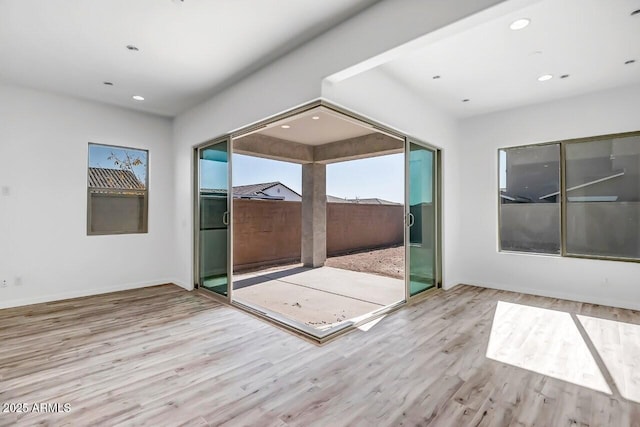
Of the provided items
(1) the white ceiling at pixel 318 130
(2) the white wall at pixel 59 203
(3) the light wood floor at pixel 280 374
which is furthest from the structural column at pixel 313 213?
(3) the light wood floor at pixel 280 374

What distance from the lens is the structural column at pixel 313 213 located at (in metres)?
7.25

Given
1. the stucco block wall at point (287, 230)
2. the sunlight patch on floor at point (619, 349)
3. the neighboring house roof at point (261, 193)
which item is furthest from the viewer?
the neighboring house roof at point (261, 193)

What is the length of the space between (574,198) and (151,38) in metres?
5.66

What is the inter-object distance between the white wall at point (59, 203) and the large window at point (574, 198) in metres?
5.95

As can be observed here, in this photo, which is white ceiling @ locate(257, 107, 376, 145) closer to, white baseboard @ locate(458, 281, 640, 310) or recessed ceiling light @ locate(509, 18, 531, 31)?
recessed ceiling light @ locate(509, 18, 531, 31)

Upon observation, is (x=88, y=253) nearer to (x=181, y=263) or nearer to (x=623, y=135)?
(x=181, y=263)

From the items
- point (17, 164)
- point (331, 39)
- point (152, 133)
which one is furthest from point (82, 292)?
point (331, 39)

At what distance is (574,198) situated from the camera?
4348 mm

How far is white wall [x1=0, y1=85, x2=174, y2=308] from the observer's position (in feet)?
12.6

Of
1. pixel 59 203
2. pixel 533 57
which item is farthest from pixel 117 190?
pixel 533 57

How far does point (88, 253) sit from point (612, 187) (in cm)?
747

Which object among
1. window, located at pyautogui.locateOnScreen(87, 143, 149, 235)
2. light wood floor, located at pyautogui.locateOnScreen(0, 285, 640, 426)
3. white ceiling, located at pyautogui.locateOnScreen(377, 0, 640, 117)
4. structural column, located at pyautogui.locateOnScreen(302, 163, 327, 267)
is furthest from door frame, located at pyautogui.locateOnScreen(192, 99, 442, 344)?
structural column, located at pyautogui.locateOnScreen(302, 163, 327, 267)

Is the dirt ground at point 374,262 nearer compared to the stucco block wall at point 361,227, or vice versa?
the dirt ground at point 374,262

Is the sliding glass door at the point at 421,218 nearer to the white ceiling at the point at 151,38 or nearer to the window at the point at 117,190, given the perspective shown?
the white ceiling at the point at 151,38
